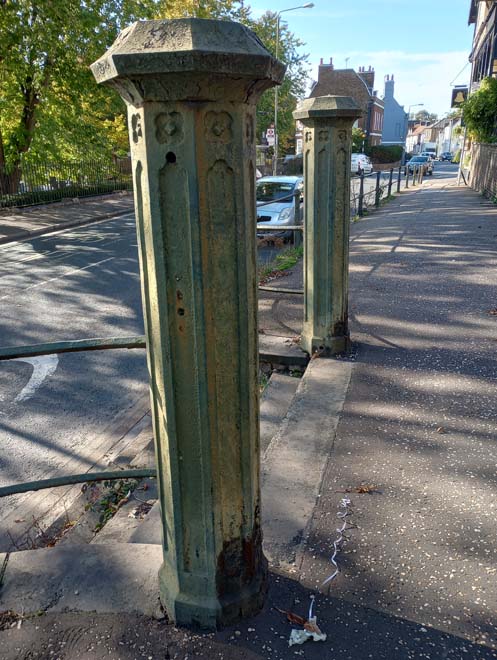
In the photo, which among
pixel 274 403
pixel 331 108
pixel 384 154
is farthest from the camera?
pixel 384 154

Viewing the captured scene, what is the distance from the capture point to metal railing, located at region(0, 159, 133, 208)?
2169 centimetres

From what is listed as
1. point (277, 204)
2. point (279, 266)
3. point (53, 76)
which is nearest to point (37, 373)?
point (279, 266)

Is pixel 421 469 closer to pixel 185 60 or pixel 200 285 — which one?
pixel 200 285

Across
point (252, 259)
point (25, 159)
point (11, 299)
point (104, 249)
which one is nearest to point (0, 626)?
point (252, 259)

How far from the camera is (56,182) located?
2436 centimetres

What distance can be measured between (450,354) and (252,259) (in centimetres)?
360

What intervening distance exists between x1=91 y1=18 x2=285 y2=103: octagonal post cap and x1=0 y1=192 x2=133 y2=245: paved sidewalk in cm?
1529

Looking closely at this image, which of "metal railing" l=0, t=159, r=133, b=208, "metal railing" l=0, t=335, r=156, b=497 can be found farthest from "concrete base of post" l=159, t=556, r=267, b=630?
"metal railing" l=0, t=159, r=133, b=208

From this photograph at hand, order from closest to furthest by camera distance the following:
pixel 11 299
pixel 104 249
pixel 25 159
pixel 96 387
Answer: pixel 96 387, pixel 11 299, pixel 104 249, pixel 25 159

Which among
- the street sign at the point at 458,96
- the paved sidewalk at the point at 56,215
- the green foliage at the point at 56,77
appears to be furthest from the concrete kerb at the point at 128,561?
the street sign at the point at 458,96

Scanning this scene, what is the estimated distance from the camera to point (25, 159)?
2284 centimetres

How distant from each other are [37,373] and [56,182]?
20647mm

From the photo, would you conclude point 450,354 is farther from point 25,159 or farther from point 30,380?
point 25,159

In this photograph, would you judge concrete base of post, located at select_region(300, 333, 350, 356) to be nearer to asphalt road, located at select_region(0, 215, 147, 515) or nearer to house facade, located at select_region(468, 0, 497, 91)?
asphalt road, located at select_region(0, 215, 147, 515)
